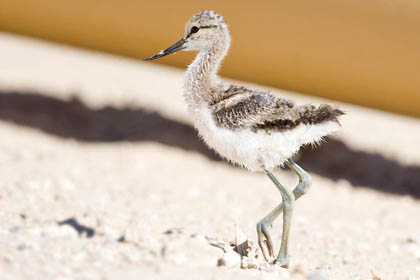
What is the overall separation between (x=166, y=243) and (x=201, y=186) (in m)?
2.26

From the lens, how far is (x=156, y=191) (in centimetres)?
418

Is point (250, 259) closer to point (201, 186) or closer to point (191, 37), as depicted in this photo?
point (191, 37)

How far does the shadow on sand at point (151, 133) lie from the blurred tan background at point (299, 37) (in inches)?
23.0

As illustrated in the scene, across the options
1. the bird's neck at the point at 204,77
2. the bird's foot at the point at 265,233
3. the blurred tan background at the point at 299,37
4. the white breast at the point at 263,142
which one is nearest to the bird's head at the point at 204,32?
the bird's neck at the point at 204,77

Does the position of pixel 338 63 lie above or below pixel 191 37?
above

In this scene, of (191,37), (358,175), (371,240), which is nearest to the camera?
(191,37)

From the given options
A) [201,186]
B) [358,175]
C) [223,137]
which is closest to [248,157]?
[223,137]

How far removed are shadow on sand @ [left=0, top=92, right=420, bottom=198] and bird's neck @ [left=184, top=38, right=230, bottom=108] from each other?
2.61 meters

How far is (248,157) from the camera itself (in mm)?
2391

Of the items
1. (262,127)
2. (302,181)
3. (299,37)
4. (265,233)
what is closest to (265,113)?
(262,127)

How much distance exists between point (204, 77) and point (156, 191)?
67.1 inches

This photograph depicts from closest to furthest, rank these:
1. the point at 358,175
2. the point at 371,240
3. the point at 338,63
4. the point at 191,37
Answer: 1. the point at 191,37
2. the point at 371,240
3. the point at 338,63
4. the point at 358,175

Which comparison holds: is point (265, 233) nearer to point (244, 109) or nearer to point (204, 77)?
point (244, 109)

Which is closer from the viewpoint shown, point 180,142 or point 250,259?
point 250,259
